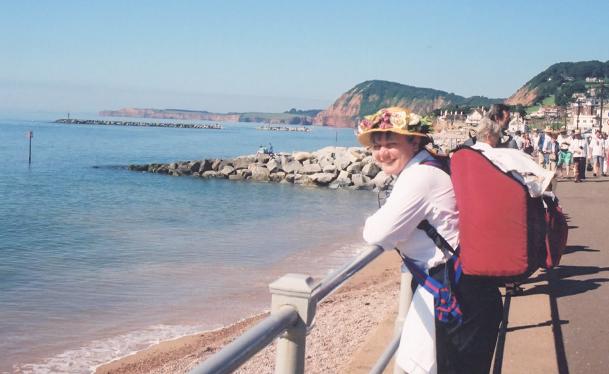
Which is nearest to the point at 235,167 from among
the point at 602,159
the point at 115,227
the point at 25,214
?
the point at 25,214

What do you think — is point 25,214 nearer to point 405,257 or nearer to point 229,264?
point 229,264

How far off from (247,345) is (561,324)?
4.67m

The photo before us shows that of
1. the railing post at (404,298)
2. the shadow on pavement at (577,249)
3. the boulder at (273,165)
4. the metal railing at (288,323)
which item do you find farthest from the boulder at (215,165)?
the metal railing at (288,323)

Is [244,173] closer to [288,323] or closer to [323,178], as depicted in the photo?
[323,178]

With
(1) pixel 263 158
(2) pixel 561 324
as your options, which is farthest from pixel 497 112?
(1) pixel 263 158

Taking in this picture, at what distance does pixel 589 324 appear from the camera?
5.81 metres

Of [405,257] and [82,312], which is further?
[82,312]

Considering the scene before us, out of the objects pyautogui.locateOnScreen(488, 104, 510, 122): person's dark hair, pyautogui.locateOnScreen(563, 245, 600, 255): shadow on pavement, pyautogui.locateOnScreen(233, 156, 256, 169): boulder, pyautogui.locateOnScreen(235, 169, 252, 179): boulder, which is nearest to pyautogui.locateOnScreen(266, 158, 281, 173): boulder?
pyautogui.locateOnScreen(235, 169, 252, 179): boulder

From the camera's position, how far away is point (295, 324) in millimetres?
2189

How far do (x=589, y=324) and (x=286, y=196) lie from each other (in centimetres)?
2931

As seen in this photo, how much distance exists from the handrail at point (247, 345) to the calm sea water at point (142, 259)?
25.5 ft

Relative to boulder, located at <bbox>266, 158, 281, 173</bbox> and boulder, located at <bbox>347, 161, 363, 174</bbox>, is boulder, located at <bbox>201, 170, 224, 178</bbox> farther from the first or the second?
boulder, located at <bbox>347, 161, 363, 174</bbox>

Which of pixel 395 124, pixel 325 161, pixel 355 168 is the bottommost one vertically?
pixel 355 168

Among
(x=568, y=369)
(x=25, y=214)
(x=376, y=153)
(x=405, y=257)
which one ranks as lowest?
(x=25, y=214)
